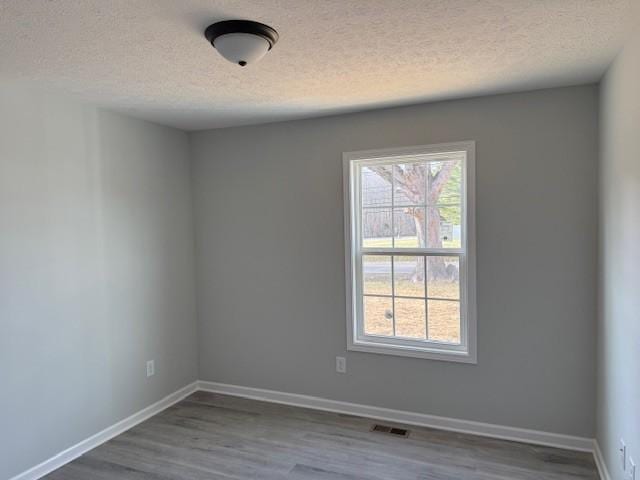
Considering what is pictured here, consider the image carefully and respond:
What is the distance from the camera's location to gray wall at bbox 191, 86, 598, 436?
9.08 ft

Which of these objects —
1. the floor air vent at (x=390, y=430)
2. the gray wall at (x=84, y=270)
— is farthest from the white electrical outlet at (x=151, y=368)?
the floor air vent at (x=390, y=430)

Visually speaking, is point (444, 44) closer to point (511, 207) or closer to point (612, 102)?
point (612, 102)

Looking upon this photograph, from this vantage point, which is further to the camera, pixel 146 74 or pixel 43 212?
pixel 43 212

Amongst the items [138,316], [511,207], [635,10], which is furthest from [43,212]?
[635,10]

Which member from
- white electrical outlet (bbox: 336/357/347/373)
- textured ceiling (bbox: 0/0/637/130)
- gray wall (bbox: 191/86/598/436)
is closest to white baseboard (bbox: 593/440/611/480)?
gray wall (bbox: 191/86/598/436)

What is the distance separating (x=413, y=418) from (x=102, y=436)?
2.18 m

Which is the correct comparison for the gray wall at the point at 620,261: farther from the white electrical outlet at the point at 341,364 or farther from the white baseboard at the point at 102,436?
the white baseboard at the point at 102,436

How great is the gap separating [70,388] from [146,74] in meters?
2.02

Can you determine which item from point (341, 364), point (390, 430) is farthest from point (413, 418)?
point (341, 364)

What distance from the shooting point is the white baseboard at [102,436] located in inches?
103

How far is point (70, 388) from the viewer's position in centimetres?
284

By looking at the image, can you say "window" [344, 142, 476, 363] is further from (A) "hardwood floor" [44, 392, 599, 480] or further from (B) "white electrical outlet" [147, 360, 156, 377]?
(B) "white electrical outlet" [147, 360, 156, 377]

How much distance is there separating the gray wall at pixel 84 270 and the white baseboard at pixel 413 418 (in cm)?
57

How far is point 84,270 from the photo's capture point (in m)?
2.94
